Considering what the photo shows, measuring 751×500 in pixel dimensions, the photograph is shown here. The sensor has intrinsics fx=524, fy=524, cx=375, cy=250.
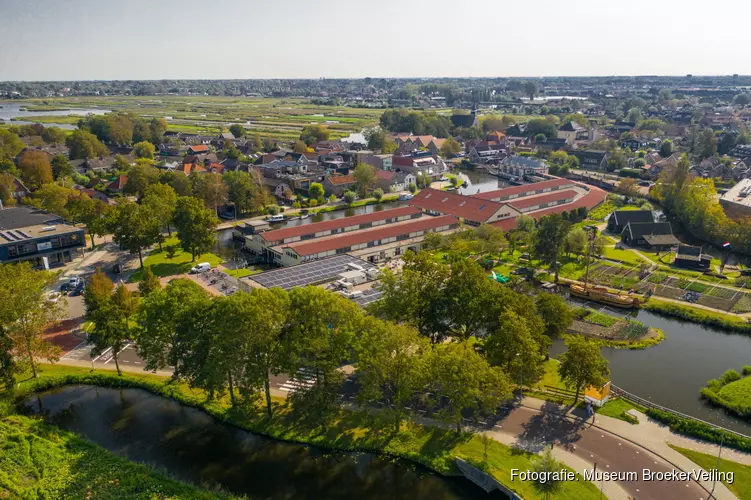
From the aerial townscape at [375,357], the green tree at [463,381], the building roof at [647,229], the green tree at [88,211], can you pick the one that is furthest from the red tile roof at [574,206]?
the green tree at [88,211]

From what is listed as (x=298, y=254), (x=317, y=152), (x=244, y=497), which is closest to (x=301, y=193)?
(x=317, y=152)

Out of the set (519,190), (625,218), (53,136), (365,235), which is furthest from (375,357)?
(53,136)

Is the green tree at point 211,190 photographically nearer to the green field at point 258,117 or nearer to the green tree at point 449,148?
the green tree at point 449,148

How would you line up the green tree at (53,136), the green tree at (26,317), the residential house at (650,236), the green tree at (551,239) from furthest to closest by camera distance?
the green tree at (53,136), the residential house at (650,236), the green tree at (551,239), the green tree at (26,317)

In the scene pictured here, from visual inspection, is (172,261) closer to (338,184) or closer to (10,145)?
(338,184)

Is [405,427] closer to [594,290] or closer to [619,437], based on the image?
[619,437]

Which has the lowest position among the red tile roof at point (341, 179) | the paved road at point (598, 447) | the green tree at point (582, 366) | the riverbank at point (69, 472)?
the paved road at point (598, 447)
